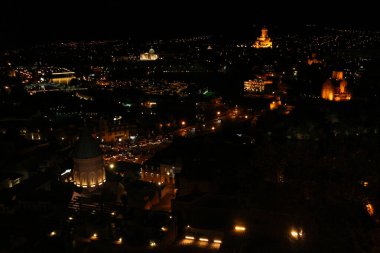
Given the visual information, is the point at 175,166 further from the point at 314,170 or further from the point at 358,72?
the point at 358,72

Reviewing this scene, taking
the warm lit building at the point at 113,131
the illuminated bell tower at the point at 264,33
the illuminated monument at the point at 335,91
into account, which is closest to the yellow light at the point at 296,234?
the warm lit building at the point at 113,131

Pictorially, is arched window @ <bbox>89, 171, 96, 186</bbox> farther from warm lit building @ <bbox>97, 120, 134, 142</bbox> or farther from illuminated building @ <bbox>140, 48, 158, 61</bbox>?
illuminated building @ <bbox>140, 48, 158, 61</bbox>

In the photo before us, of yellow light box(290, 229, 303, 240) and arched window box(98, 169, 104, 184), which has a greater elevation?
yellow light box(290, 229, 303, 240)

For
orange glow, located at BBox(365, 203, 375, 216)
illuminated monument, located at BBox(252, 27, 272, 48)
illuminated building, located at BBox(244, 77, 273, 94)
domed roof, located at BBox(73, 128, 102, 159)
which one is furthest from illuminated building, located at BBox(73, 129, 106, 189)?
illuminated monument, located at BBox(252, 27, 272, 48)

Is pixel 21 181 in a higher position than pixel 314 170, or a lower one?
lower

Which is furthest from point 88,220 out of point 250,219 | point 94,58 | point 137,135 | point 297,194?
point 94,58
